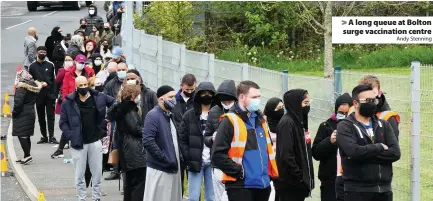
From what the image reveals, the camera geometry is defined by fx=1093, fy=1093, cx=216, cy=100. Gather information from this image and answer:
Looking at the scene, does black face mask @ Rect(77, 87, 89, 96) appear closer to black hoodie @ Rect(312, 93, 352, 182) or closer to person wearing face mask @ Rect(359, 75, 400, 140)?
black hoodie @ Rect(312, 93, 352, 182)

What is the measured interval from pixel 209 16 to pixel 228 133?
23.2 metres

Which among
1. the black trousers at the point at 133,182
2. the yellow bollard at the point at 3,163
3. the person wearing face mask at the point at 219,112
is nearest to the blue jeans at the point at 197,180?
the black trousers at the point at 133,182

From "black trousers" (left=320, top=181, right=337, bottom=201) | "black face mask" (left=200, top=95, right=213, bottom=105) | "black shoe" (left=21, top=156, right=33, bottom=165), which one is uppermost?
"black face mask" (left=200, top=95, right=213, bottom=105)

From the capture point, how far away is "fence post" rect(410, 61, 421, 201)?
456 inches

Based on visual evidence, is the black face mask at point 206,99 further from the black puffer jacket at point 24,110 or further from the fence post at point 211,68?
the black puffer jacket at point 24,110

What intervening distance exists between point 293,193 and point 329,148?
64cm

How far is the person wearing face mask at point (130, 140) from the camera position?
13.7 metres

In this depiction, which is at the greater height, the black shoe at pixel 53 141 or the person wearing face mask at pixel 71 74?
the person wearing face mask at pixel 71 74

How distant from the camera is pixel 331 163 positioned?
1196 centimetres

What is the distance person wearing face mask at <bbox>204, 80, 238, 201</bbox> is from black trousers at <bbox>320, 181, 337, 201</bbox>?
45.1 inches

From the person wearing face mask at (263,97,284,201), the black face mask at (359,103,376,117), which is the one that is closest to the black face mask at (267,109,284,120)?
the person wearing face mask at (263,97,284,201)

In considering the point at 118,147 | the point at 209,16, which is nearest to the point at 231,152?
the point at 118,147

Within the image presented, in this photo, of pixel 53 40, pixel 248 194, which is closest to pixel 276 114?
pixel 248 194

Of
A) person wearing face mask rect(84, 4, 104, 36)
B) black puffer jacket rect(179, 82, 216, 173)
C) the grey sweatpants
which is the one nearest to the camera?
black puffer jacket rect(179, 82, 216, 173)
